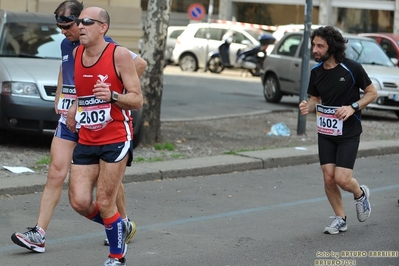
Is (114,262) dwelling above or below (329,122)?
below

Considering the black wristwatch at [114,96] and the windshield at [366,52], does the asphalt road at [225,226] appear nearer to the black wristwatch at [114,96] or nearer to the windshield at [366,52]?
the black wristwatch at [114,96]

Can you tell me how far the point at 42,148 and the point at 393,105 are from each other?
8.57 metres

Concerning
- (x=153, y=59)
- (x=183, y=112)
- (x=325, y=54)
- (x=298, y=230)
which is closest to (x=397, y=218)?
(x=298, y=230)

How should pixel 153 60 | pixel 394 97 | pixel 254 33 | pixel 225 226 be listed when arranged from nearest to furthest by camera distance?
pixel 225 226 < pixel 153 60 < pixel 394 97 < pixel 254 33

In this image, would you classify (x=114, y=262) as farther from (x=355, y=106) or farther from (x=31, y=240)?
(x=355, y=106)

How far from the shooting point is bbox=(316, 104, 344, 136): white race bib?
7703 mm

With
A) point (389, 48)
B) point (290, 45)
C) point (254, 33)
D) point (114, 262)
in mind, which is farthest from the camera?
point (254, 33)

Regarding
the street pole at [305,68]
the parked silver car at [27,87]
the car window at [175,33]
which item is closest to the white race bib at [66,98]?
the parked silver car at [27,87]

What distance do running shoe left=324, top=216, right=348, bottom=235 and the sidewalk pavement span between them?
122 inches

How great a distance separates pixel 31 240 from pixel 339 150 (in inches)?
112

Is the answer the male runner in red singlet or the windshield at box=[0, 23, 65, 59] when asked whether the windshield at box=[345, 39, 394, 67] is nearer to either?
the windshield at box=[0, 23, 65, 59]

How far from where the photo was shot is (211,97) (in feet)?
67.5

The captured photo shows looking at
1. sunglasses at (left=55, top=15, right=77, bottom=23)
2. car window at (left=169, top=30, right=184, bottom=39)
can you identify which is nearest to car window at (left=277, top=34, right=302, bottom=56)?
sunglasses at (left=55, top=15, right=77, bottom=23)

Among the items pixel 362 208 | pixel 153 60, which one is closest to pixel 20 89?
pixel 153 60
